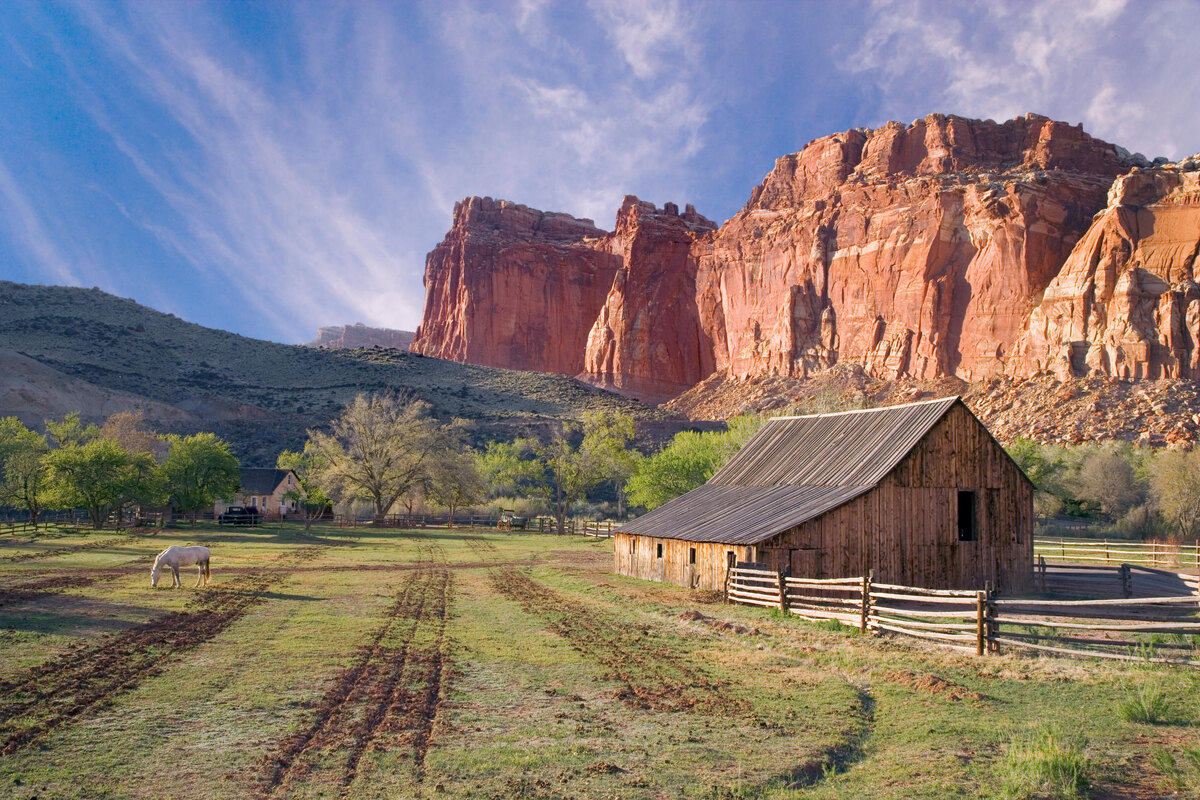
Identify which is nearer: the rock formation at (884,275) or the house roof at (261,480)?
the house roof at (261,480)

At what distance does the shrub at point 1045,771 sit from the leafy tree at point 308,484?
144 ft

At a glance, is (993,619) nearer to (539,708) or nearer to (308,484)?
(539,708)

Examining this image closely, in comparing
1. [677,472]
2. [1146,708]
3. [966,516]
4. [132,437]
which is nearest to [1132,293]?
[677,472]

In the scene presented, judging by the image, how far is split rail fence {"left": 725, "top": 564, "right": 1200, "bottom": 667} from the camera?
12367 mm

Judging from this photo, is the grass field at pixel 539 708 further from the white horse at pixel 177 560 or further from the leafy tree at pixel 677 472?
the leafy tree at pixel 677 472

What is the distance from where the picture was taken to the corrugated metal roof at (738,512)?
19422mm

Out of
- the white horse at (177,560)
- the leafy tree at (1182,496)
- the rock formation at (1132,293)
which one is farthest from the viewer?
the rock formation at (1132,293)

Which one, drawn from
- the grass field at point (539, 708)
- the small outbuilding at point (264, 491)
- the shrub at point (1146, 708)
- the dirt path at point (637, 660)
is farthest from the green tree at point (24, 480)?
the shrub at point (1146, 708)

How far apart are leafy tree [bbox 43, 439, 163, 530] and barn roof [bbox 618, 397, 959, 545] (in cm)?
2873

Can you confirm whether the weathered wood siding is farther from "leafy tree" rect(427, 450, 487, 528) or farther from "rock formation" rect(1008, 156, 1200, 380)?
"rock formation" rect(1008, 156, 1200, 380)

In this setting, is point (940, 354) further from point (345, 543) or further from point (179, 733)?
point (179, 733)

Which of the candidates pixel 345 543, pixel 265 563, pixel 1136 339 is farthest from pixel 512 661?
pixel 1136 339

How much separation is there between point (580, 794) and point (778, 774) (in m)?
1.74

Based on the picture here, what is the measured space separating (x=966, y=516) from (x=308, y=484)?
1631 inches
